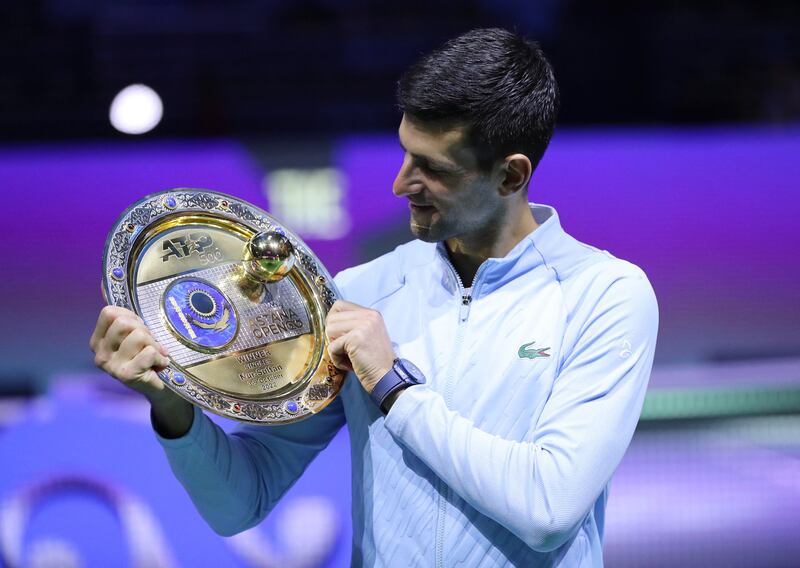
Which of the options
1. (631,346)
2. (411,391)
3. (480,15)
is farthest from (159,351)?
(480,15)

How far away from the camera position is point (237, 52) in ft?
12.3

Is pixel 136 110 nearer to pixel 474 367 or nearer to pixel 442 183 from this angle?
pixel 442 183

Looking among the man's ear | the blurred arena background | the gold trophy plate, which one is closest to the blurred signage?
the blurred arena background

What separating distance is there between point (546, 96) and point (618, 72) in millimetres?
2339

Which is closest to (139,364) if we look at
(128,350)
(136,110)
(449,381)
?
(128,350)

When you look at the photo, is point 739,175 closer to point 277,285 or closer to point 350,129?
point 350,129

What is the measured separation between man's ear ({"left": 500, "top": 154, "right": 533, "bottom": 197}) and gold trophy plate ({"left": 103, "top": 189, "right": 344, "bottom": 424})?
303mm

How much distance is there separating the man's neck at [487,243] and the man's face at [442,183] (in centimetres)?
3

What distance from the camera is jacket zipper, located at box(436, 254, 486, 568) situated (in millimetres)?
1522

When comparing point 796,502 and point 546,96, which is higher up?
point 546,96

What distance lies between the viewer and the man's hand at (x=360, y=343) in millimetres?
1541

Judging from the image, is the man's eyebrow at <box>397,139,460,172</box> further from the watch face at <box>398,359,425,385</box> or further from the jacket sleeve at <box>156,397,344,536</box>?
the jacket sleeve at <box>156,397,344,536</box>

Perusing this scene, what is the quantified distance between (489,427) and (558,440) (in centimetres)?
12

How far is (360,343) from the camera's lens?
1.55m
